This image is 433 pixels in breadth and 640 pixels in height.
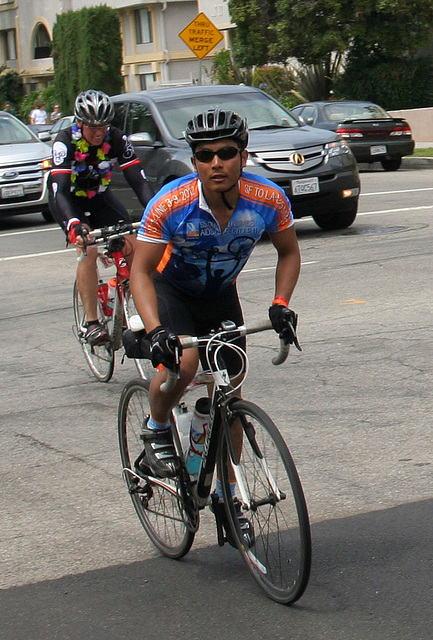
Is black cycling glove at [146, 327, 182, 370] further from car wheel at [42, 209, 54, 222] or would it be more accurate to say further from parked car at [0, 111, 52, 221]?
car wheel at [42, 209, 54, 222]

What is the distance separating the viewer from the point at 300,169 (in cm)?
1373

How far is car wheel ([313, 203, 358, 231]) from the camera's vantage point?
14422mm

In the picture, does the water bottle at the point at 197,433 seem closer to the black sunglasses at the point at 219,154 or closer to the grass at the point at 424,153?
the black sunglasses at the point at 219,154

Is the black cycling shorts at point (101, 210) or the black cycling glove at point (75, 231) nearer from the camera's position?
the black cycling glove at point (75, 231)

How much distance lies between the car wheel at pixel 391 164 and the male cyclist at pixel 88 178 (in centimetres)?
1653

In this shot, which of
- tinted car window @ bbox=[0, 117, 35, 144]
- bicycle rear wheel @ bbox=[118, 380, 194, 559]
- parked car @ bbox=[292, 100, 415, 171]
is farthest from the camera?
parked car @ bbox=[292, 100, 415, 171]

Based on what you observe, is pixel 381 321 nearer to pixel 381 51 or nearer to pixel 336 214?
pixel 336 214

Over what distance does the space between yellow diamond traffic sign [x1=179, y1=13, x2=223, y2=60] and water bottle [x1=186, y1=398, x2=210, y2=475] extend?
71.3 feet

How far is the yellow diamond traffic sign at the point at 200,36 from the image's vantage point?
25.5 m

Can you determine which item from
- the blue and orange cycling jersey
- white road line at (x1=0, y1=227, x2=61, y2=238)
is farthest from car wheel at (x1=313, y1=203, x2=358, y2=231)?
the blue and orange cycling jersey

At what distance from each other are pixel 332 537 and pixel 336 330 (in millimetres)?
4207

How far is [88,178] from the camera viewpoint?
796 cm

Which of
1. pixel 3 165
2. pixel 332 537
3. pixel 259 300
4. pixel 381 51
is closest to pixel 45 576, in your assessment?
pixel 332 537

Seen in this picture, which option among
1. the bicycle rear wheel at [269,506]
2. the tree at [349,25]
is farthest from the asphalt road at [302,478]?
the tree at [349,25]
